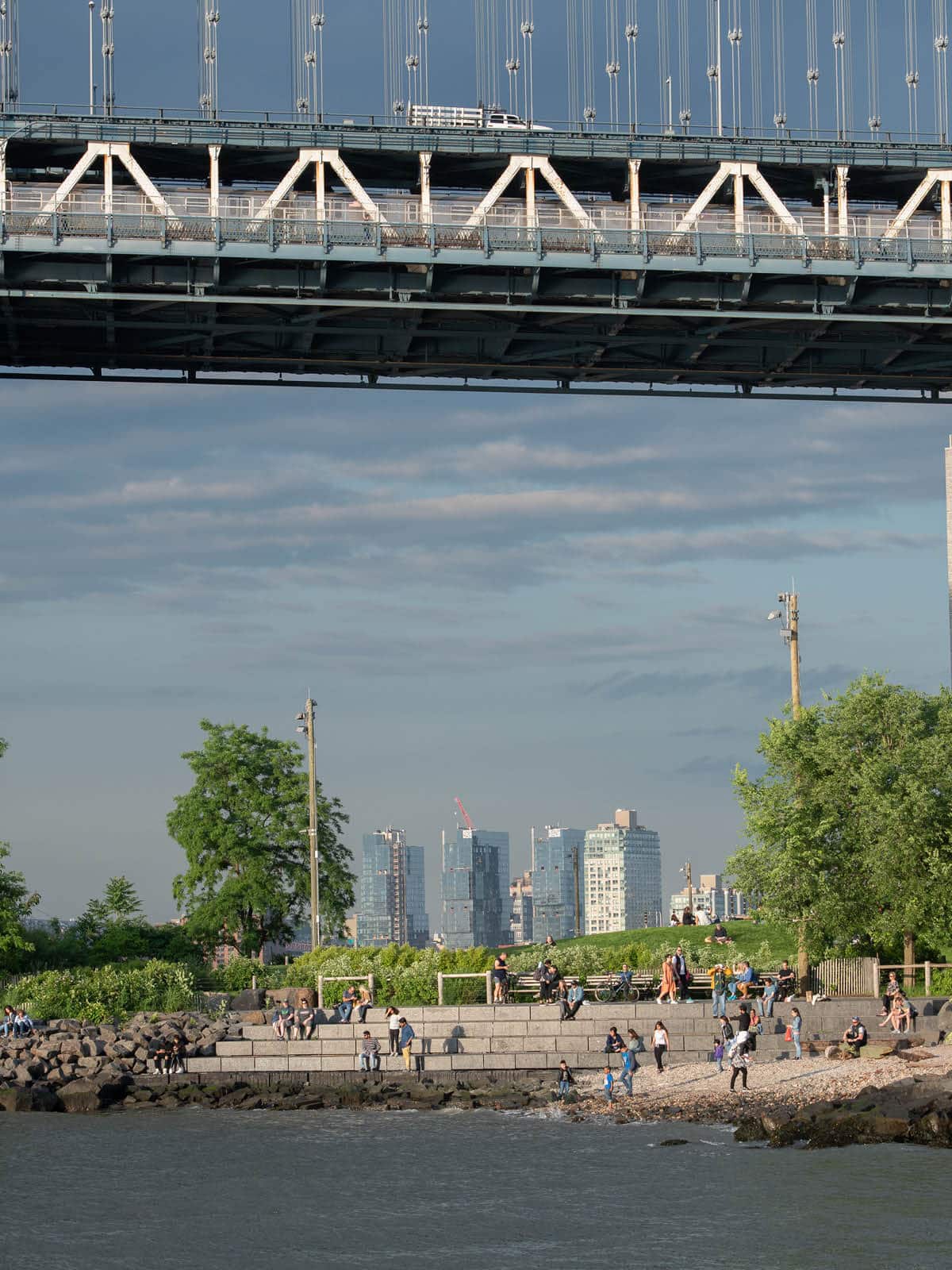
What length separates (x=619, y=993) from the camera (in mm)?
52469

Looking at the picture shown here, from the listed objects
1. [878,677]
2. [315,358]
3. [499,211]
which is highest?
[499,211]

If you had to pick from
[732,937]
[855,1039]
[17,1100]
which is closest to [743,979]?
[855,1039]

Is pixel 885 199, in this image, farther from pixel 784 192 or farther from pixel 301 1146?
pixel 301 1146

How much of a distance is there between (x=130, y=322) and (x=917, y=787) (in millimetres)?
26857

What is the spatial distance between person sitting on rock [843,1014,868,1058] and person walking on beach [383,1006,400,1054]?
38.8 feet

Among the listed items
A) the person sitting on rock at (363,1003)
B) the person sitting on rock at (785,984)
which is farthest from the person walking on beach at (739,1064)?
the person sitting on rock at (363,1003)

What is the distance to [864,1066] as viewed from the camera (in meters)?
44.4

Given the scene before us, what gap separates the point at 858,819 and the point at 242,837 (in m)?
25.4

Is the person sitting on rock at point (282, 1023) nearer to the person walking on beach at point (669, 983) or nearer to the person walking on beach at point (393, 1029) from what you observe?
the person walking on beach at point (393, 1029)

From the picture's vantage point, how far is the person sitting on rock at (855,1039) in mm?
45812

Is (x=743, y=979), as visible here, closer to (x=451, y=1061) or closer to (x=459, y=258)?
(x=451, y=1061)

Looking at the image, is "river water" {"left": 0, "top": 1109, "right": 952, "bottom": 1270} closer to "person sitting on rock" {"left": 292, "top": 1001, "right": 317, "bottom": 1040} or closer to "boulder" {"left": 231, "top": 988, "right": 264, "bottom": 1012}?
"person sitting on rock" {"left": 292, "top": 1001, "right": 317, "bottom": 1040}

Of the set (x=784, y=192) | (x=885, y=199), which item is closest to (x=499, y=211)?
(x=784, y=192)

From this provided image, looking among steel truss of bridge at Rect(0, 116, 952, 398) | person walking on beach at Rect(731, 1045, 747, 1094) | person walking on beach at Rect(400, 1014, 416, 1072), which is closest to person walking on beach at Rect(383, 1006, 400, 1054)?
person walking on beach at Rect(400, 1014, 416, 1072)
